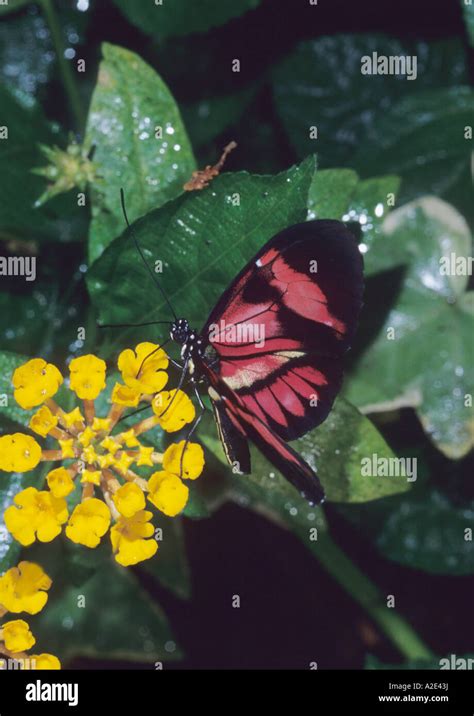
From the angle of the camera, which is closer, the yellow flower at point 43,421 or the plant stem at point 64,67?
the yellow flower at point 43,421

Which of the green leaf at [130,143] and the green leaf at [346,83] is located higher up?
the green leaf at [346,83]

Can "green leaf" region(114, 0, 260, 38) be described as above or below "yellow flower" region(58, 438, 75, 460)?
above

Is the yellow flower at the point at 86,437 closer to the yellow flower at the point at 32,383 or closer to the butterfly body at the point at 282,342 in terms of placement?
the yellow flower at the point at 32,383

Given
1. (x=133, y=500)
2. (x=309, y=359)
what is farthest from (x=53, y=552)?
(x=309, y=359)

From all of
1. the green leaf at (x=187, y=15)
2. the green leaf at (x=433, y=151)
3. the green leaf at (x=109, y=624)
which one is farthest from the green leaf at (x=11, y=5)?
the green leaf at (x=109, y=624)

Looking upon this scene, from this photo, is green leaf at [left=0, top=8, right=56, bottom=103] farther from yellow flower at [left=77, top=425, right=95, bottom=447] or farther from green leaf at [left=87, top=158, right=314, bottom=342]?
yellow flower at [left=77, top=425, right=95, bottom=447]

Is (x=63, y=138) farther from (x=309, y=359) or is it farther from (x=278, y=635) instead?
(x=278, y=635)

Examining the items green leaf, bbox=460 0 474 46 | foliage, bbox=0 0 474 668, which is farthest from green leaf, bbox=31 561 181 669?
green leaf, bbox=460 0 474 46
